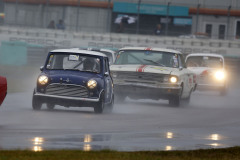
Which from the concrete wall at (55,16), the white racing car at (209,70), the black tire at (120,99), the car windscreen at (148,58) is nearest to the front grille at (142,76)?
the car windscreen at (148,58)

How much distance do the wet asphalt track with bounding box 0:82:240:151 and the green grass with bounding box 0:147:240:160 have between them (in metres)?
0.49

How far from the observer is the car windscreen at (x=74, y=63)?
16047 mm

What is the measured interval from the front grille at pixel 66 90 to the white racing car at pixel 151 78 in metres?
3.78

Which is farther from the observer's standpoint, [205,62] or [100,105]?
[205,62]

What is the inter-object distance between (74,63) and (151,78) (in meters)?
3.26

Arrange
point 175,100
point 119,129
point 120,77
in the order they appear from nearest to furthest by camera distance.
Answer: point 119,129
point 120,77
point 175,100

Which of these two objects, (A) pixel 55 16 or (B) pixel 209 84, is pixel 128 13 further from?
(B) pixel 209 84

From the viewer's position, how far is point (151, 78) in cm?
1880

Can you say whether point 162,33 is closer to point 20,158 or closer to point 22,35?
point 22,35

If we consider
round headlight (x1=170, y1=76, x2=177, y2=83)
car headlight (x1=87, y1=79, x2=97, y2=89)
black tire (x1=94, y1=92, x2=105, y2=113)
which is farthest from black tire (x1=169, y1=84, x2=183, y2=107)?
car headlight (x1=87, y1=79, x2=97, y2=89)

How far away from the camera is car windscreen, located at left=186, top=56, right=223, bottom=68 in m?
26.0

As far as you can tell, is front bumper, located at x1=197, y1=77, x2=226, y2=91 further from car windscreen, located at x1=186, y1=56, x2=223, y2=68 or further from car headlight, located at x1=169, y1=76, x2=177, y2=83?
car headlight, located at x1=169, y1=76, x2=177, y2=83

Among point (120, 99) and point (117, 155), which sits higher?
point (117, 155)

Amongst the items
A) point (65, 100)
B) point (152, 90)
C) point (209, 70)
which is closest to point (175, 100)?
point (152, 90)
